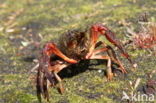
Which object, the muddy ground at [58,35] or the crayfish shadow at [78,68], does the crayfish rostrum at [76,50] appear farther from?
the crayfish shadow at [78,68]

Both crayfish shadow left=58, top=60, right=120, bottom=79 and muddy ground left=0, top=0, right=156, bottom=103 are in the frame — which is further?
crayfish shadow left=58, top=60, right=120, bottom=79

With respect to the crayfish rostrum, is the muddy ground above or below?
below

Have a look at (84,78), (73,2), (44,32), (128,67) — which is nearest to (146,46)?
(128,67)

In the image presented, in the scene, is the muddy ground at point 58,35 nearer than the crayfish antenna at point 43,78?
No

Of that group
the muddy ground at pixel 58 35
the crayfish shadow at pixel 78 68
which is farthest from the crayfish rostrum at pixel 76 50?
the crayfish shadow at pixel 78 68

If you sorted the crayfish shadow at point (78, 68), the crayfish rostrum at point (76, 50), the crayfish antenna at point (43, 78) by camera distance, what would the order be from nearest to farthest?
the crayfish antenna at point (43, 78)
the crayfish rostrum at point (76, 50)
the crayfish shadow at point (78, 68)

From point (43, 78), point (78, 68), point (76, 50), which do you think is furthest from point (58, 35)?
point (43, 78)

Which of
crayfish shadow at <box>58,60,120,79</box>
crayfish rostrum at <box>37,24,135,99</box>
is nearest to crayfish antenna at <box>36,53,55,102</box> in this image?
crayfish rostrum at <box>37,24,135,99</box>

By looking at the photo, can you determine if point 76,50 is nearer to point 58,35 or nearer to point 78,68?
point 78,68

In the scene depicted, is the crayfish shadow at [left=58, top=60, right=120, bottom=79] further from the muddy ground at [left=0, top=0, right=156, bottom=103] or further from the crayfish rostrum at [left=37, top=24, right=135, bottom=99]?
the crayfish rostrum at [left=37, top=24, right=135, bottom=99]
